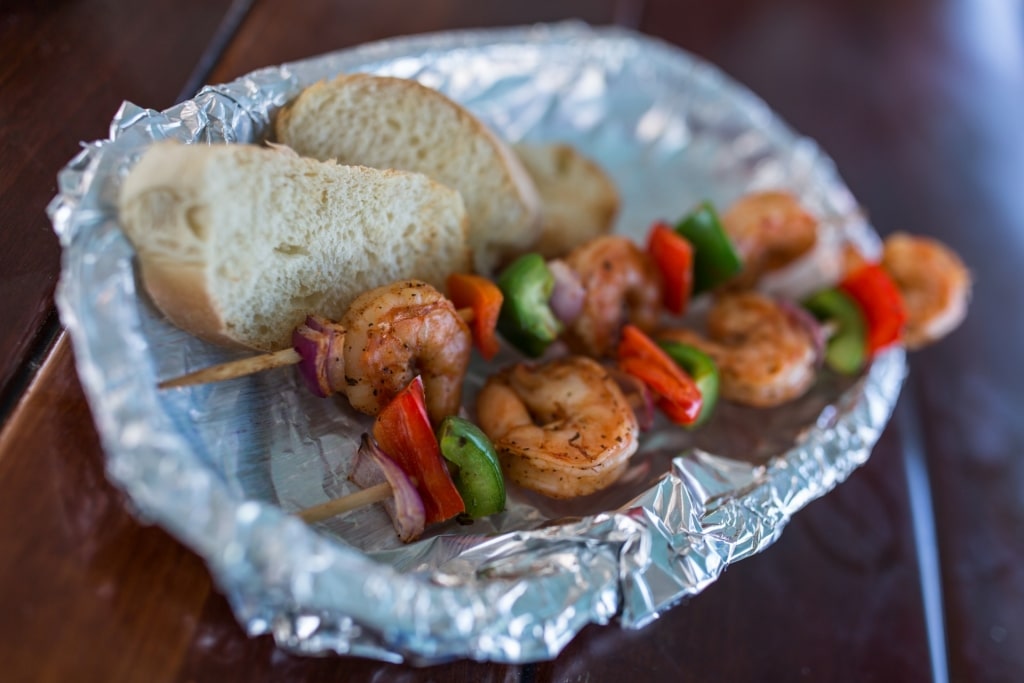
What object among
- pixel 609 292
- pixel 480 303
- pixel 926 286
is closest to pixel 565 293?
pixel 609 292

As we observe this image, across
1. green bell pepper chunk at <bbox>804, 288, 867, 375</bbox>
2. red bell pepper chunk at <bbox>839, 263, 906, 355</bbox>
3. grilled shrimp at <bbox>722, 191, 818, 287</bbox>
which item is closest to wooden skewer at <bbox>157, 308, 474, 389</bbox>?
grilled shrimp at <bbox>722, 191, 818, 287</bbox>

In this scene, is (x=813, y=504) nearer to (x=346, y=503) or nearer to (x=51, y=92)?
(x=346, y=503)

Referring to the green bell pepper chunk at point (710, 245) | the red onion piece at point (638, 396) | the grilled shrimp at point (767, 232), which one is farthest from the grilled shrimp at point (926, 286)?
the red onion piece at point (638, 396)

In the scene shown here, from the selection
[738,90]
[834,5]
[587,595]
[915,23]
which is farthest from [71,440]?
[915,23]

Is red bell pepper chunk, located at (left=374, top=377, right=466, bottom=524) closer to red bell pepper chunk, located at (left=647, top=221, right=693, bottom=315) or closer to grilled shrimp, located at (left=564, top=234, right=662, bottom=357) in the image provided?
grilled shrimp, located at (left=564, top=234, right=662, bottom=357)

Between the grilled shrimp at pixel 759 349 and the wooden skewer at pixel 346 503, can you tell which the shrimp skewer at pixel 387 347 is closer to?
the wooden skewer at pixel 346 503
